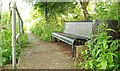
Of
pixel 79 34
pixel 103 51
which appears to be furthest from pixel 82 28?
pixel 103 51

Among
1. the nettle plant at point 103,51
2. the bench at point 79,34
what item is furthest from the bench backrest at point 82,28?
the nettle plant at point 103,51

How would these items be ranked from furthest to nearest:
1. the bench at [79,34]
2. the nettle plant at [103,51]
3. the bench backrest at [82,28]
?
1. the bench backrest at [82,28]
2. the bench at [79,34]
3. the nettle plant at [103,51]

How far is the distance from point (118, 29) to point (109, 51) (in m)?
0.71

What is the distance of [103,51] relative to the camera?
9.91 ft

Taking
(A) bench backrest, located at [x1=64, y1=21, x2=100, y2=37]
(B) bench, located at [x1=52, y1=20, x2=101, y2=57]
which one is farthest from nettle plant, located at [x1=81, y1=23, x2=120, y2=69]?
(A) bench backrest, located at [x1=64, y1=21, x2=100, y2=37]

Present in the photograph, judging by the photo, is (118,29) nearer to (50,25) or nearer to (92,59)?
(92,59)

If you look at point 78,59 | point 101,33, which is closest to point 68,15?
point 78,59

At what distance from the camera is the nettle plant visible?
9.57 ft

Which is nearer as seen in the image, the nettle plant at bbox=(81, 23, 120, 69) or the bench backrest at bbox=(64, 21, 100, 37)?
the nettle plant at bbox=(81, 23, 120, 69)

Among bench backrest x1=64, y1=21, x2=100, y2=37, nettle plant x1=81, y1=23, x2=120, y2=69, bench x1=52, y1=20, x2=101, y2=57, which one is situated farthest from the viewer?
bench backrest x1=64, y1=21, x2=100, y2=37

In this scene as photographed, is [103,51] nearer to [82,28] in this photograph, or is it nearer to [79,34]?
[82,28]

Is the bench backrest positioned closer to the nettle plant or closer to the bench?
the bench

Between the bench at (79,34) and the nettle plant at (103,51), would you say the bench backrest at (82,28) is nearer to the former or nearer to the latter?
the bench at (79,34)

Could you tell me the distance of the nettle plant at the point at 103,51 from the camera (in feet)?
9.57
